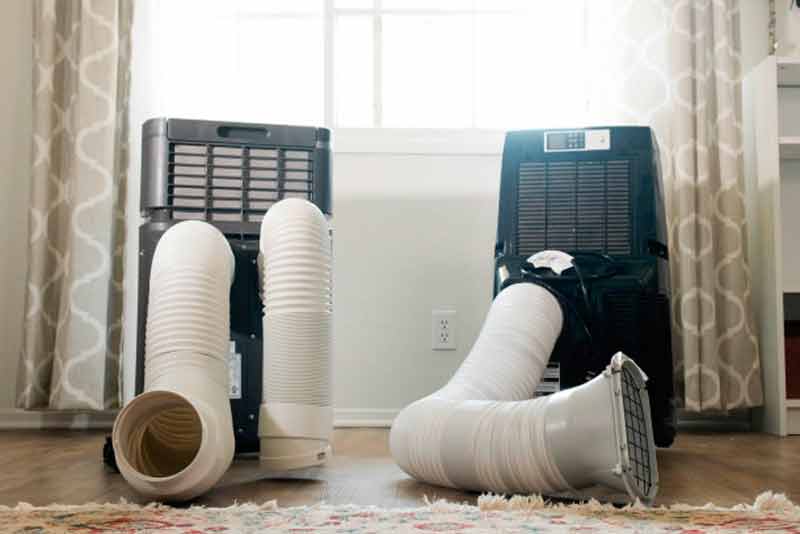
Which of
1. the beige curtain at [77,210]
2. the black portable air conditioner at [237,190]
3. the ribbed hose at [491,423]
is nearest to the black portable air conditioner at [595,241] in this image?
the ribbed hose at [491,423]

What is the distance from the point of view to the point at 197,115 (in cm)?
324

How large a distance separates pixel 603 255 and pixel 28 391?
1721 millimetres

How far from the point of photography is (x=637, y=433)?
5.13 ft

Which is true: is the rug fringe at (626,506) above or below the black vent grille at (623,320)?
below

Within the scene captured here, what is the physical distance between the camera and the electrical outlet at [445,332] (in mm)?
3107

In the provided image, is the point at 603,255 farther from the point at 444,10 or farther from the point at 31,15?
the point at 31,15

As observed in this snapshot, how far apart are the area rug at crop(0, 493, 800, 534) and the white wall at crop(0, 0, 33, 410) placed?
181 cm

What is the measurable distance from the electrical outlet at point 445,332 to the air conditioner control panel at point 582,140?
2.59 ft

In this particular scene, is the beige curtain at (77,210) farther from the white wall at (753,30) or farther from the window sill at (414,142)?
the white wall at (753,30)

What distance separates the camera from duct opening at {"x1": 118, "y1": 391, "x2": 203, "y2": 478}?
1650 millimetres

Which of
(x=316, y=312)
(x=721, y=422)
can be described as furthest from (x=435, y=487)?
(x=721, y=422)

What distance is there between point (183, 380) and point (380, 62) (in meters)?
1.83

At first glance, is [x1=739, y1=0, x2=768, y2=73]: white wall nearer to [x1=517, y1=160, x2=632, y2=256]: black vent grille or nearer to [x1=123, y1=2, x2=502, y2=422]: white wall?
[x1=123, y1=2, x2=502, y2=422]: white wall

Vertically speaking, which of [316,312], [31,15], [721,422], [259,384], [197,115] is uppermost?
[31,15]
